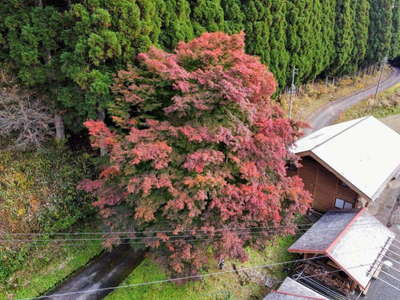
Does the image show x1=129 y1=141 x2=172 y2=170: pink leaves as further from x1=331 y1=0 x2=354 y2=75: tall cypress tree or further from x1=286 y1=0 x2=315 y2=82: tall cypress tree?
x1=331 y1=0 x2=354 y2=75: tall cypress tree

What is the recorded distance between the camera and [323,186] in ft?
45.3

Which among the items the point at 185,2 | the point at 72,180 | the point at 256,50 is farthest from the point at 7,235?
the point at 256,50

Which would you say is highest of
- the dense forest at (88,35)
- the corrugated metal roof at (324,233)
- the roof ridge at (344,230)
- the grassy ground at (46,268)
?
the dense forest at (88,35)

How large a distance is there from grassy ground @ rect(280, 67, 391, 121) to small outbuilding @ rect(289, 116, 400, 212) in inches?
298

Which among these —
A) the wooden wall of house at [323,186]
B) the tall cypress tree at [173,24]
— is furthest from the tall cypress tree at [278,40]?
the wooden wall of house at [323,186]

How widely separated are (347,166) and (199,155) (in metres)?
8.47

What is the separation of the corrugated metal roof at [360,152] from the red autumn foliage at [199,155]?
295cm

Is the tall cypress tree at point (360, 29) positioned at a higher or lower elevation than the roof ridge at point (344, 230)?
higher

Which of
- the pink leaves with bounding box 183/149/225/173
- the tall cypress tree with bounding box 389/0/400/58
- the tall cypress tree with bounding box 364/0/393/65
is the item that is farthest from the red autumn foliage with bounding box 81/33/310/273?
the tall cypress tree with bounding box 389/0/400/58

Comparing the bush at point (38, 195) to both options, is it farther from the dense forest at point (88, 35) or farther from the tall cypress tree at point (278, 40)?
the tall cypress tree at point (278, 40)

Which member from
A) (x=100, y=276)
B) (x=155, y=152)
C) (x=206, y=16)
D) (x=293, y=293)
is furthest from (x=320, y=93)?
(x=100, y=276)

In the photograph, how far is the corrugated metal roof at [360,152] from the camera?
40.3ft

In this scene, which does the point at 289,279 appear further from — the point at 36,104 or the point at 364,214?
the point at 36,104

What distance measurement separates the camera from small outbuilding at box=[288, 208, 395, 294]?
33.0ft
